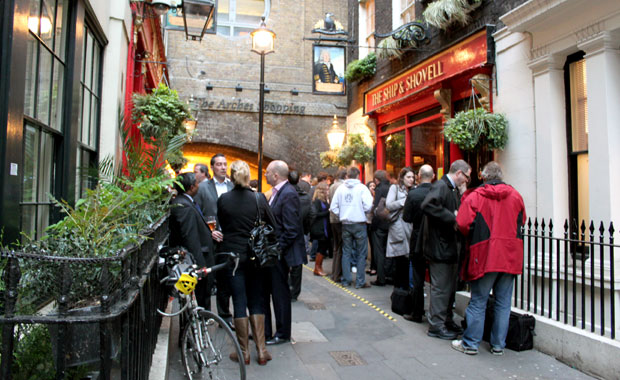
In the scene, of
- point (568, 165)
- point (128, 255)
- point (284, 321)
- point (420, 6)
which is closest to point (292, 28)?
point (420, 6)

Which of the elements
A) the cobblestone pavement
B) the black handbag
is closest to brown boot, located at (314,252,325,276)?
the cobblestone pavement

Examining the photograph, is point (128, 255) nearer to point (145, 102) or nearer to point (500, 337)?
point (500, 337)

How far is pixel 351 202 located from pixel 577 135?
3.39 metres

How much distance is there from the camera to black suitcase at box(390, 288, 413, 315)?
19.7 ft

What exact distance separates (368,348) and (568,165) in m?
3.62

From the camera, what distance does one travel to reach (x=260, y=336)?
430 centimetres

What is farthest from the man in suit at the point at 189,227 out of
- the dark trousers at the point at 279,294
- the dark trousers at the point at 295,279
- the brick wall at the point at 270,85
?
the brick wall at the point at 270,85

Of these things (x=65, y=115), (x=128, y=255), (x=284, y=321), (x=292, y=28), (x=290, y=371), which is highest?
(x=292, y=28)

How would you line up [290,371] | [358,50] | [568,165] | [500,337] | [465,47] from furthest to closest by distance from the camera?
1. [358,50]
2. [465,47]
3. [568,165]
4. [500,337]
5. [290,371]

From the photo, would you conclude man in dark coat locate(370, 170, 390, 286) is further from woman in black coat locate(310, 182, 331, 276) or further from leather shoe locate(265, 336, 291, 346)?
leather shoe locate(265, 336, 291, 346)

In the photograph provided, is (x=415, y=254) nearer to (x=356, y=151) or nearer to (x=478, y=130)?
(x=478, y=130)

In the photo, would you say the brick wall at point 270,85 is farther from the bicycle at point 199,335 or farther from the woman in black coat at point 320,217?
the bicycle at point 199,335

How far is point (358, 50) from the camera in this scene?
13.1 metres

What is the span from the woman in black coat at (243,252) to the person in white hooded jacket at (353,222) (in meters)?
3.54
